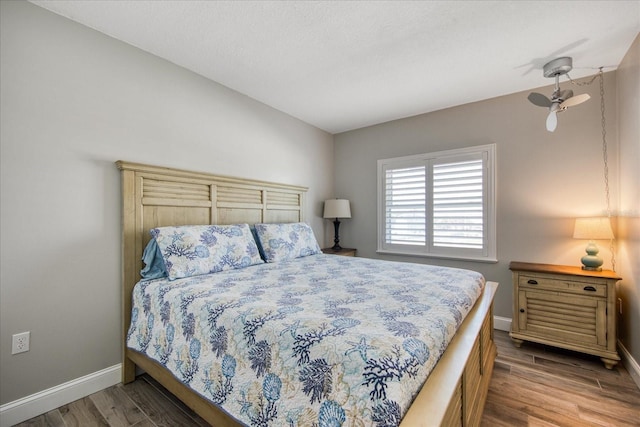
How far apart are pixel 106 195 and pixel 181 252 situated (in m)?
0.71

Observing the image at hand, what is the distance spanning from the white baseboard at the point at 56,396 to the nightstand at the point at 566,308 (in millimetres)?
3486

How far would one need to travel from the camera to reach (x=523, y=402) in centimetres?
186

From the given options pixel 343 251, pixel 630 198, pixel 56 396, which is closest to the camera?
pixel 56 396

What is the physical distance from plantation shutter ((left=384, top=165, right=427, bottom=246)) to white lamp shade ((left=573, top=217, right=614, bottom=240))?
1.48m

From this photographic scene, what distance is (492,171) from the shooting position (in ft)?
10.2

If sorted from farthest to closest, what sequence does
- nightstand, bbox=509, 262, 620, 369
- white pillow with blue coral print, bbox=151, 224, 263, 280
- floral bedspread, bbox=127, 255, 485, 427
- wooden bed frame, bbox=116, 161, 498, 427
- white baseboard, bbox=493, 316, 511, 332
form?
white baseboard, bbox=493, 316, 511, 332 < nightstand, bbox=509, 262, 620, 369 < white pillow with blue coral print, bbox=151, 224, 263, 280 < wooden bed frame, bbox=116, 161, 498, 427 < floral bedspread, bbox=127, 255, 485, 427

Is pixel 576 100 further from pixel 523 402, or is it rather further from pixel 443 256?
pixel 523 402

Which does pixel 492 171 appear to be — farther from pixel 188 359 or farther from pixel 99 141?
pixel 99 141

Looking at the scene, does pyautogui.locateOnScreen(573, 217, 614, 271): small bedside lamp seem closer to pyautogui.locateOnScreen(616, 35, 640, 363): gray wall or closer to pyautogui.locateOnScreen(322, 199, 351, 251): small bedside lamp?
pyautogui.locateOnScreen(616, 35, 640, 363): gray wall

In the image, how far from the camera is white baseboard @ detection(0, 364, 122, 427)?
5.40 ft

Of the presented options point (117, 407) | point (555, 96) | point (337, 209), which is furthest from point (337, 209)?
point (117, 407)

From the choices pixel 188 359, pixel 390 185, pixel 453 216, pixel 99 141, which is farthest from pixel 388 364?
pixel 390 185

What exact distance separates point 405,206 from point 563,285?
1.81 meters

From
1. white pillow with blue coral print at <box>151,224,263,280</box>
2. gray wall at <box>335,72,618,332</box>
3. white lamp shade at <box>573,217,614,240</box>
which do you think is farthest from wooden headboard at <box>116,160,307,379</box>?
white lamp shade at <box>573,217,614,240</box>
